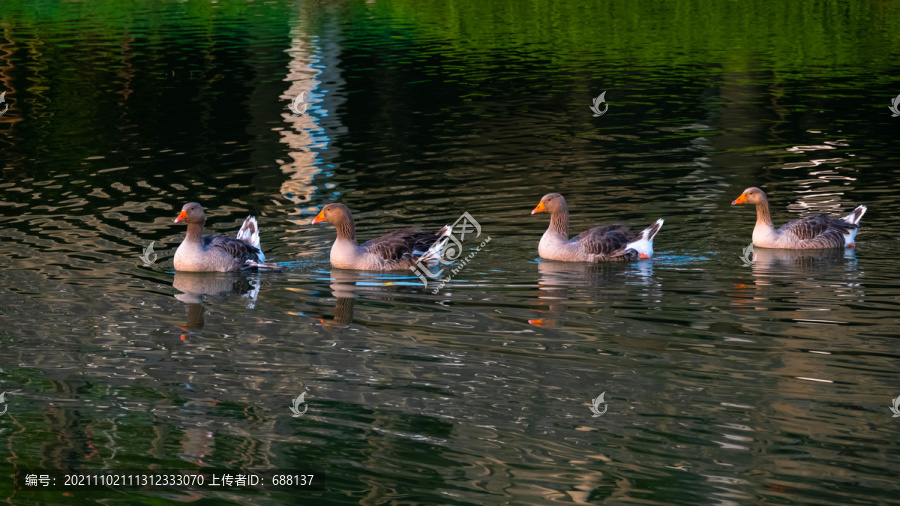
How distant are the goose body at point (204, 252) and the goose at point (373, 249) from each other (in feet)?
4.11

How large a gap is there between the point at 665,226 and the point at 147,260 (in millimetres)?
8744

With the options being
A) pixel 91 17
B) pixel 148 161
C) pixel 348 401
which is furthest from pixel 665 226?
pixel 91 17

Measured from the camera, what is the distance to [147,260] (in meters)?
18.5

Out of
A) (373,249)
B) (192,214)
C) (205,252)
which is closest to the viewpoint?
(192,214)

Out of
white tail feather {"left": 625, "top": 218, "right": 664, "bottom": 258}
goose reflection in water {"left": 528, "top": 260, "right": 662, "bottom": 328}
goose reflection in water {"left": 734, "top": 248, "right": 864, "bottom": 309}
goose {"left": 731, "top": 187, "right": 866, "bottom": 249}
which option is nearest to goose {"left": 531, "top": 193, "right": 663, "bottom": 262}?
white tail feather {"left": 625, "top": 218, "right": 664, "bottom": 258}

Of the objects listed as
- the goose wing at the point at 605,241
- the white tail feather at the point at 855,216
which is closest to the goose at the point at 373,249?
the goose wing at the point at 605,241

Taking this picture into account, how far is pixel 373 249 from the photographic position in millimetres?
17938

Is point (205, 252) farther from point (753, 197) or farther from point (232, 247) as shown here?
point (753, 197)

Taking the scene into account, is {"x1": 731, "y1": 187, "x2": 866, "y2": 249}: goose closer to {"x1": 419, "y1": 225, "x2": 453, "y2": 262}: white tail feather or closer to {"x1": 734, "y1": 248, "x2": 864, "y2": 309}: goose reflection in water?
{"x1": 734, "y1": 248, "x2": 864, "y2": 309}: goose reflection in water

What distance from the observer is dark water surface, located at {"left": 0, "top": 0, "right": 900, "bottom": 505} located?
411 inches

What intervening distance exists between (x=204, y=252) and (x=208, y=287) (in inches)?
33.7

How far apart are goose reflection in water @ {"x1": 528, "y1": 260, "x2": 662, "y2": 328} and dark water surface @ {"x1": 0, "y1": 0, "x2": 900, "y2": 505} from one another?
8cm

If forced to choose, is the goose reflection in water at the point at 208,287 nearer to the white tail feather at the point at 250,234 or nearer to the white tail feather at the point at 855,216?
the white tail feather at the point at 250,234

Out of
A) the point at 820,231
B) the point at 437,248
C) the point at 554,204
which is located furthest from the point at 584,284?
the point at 820,231
